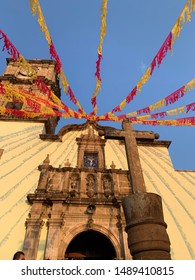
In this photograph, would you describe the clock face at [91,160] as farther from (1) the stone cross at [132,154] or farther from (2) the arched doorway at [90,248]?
(1) the stone cross at [132,154]

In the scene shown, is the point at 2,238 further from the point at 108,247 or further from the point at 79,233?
the point at 108,247

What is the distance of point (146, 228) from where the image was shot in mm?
3262

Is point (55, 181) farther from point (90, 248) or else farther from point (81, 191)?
point (90, 248)

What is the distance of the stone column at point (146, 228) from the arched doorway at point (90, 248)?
5.17 m

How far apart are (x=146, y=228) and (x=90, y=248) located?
241 inches

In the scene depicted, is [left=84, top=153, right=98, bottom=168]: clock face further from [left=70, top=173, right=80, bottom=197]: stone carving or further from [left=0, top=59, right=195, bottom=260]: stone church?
[left=70, top=173, right=80, bottom=197]: stone carving

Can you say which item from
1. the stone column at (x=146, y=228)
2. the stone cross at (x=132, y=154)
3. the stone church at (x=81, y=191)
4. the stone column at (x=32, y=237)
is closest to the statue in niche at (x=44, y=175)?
the stone church at (x=81, y=191)

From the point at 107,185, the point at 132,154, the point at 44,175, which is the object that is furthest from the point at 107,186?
the point at 132,154

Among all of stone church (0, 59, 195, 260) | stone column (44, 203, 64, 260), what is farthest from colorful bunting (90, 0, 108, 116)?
stone column (44, 203, 64, 260)

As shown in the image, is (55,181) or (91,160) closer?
(55,181)

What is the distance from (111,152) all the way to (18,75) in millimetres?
12180

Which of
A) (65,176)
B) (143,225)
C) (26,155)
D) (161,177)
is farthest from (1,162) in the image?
(143,225)

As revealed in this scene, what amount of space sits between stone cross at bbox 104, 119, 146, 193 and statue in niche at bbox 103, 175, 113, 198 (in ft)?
13.6

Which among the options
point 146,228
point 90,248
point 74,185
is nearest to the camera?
point 146,228
